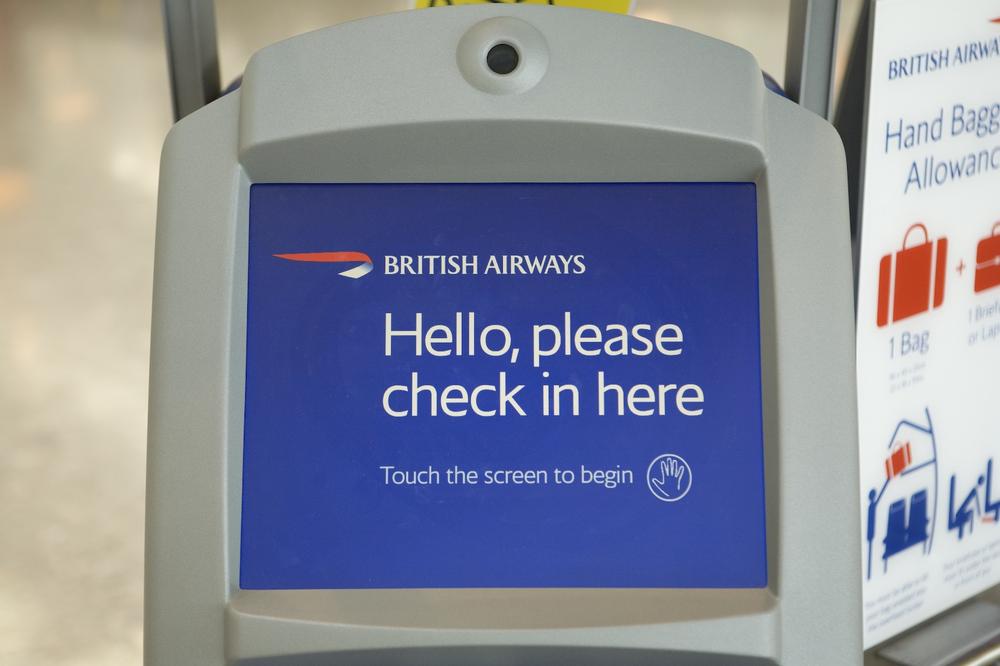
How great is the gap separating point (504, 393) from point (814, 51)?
51cm

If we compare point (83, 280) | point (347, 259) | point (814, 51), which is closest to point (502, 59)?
point (347, 259)

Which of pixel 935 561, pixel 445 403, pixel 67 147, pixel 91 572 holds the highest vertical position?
pixel 67 147

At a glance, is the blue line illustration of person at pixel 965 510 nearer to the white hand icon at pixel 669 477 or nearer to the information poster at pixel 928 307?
the information poster at pixel 928 307

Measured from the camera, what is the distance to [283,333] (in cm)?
98

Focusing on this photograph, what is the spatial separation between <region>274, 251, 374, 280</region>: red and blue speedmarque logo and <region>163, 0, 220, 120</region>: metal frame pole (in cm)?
30

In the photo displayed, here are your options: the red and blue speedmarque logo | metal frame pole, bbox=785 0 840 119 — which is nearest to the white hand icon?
the red and blue speedmarque logo

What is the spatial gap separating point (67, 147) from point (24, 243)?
29.3 inches

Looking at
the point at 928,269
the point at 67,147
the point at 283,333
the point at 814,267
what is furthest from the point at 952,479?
the point at 67,147

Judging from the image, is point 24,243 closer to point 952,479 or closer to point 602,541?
point 952,479

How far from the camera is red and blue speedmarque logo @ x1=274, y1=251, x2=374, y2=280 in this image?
988mm

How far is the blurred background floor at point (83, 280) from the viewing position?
2814mm

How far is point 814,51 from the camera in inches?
45.8

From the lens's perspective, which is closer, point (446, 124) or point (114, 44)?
point (446, 124)

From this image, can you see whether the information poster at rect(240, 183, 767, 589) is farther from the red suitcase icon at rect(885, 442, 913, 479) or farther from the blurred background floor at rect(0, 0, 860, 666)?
the blurred background floor at rect(0, 0, 860, 666)
